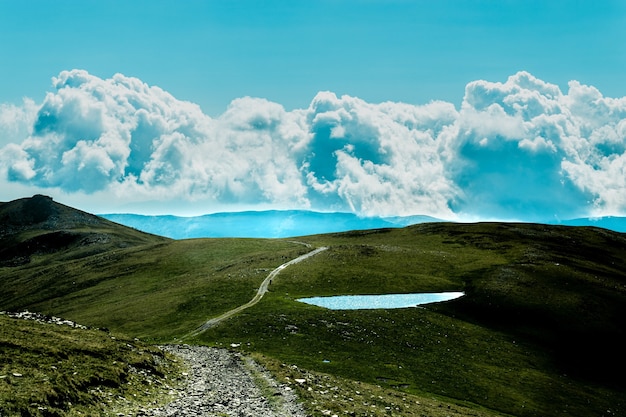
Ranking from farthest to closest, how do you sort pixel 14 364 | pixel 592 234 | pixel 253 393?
pixel 592 234, pixel 253 393, pixel 14 364

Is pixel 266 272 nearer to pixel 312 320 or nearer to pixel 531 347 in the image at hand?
pixel 312 320

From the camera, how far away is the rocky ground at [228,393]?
28.4 m

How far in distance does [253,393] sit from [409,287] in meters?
69.2

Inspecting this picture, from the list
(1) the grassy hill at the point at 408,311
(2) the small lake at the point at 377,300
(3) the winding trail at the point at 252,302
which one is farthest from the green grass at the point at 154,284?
(2) the small lake at the point at 377,300

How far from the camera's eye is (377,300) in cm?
8881

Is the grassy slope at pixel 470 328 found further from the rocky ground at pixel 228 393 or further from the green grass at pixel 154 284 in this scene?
the rocky ground at pixel 228 393

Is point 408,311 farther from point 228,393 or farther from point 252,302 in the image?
point 228,393

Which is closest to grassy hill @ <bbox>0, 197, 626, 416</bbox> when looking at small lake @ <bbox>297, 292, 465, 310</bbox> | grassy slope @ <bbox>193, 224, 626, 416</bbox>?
grassy slope @ <bbox>193, 224, 626, 416</bbox>

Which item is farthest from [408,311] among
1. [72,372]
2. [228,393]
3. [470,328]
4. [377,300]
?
[72,372]

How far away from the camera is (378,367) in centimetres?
5638

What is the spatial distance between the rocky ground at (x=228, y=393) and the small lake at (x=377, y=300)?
121 feet

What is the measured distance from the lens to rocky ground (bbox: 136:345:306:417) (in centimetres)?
2842

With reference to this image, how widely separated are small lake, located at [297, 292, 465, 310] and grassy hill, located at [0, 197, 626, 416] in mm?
2842

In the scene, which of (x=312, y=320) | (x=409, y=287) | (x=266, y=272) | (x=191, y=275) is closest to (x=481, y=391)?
(x=312, y=320)
